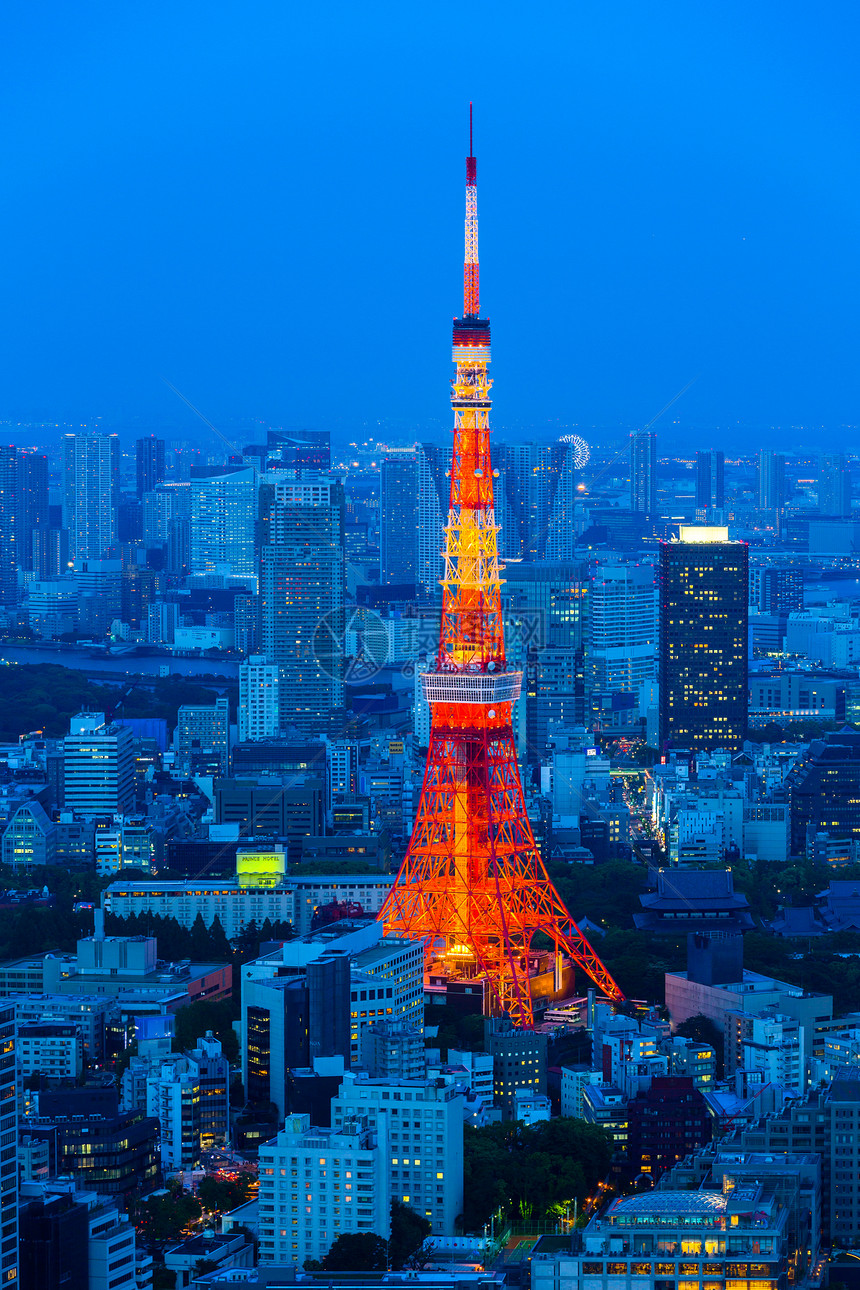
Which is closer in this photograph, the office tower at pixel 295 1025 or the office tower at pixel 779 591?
the office tower at pixel 295 1025

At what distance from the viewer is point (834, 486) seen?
59.5 metres

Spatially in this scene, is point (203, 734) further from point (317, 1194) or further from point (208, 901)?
point (317, 1194)

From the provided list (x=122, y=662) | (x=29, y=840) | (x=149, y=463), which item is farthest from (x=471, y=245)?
(x=149, y=463)

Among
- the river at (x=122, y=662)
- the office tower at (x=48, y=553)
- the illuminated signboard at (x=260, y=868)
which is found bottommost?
the illuminated signboard at (x=260, y=868)

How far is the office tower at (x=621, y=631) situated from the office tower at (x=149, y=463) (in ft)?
51.8

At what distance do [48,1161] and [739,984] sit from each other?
6584mm

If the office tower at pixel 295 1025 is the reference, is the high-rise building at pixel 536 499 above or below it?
above

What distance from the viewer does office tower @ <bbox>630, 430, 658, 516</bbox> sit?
52562mm

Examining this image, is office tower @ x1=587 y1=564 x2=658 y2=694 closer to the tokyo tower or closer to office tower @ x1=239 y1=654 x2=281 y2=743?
office tower @ x1=239 y1=654 x2=281 y2=743

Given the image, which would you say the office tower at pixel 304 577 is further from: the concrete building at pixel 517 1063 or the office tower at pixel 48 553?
the concrete building at pixel 517 1063

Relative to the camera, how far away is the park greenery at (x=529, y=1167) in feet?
58.0

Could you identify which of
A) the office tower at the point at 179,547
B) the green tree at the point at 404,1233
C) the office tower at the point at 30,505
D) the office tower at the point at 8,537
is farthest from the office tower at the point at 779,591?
the green tree at the point at 404,1233

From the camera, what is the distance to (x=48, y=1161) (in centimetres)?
1748

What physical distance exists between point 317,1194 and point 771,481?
4343 centimetres
